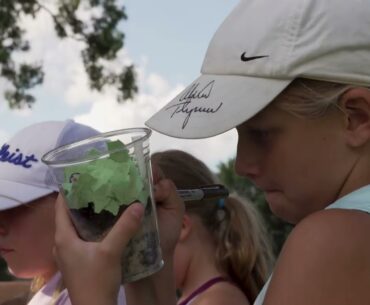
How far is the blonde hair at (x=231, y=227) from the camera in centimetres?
321

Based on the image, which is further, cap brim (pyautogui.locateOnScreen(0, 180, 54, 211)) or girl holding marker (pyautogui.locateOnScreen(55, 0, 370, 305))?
cap brim (pyautogui.locateOnScreen(0, 180, 54, 211))

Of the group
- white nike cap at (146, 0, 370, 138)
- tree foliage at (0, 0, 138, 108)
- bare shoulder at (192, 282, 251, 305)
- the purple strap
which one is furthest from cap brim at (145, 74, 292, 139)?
tree foliage at (0, 0, 138, 108)

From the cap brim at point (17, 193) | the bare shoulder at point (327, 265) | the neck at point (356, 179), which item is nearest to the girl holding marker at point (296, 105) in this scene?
the neck at point (356, 179)

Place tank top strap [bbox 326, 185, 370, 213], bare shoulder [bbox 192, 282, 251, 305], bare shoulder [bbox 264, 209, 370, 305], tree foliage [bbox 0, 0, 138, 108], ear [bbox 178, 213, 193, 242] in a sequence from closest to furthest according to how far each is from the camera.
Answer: bare shoulder [bbox 264, 209, 370, 305], tank top strap [bbox 326, 185, 370, 213], bare shoulder [bbox 192, 282, 251, 305], ear [bbox 178, 213, 193, 242], tree foliage [bbox 0, 0, 138, 108]

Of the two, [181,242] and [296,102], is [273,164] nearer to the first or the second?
[296,102]

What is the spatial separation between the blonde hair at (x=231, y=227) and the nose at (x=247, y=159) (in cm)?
160

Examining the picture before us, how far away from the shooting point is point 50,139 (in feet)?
8.46

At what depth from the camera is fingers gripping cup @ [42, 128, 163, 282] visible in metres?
1.42

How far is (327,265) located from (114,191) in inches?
16.6

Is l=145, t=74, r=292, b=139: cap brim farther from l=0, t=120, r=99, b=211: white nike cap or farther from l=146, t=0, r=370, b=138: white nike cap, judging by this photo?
l=0, t=120, r=99, b=211: white nike cap

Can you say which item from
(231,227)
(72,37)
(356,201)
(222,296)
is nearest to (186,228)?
(231,227)

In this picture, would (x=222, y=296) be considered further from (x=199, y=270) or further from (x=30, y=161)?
(x=30, y=161)

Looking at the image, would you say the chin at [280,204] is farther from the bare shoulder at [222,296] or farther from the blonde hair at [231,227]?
the blonde hair at [231,227]

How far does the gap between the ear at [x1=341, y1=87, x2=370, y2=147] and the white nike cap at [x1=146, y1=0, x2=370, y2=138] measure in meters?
0.04
